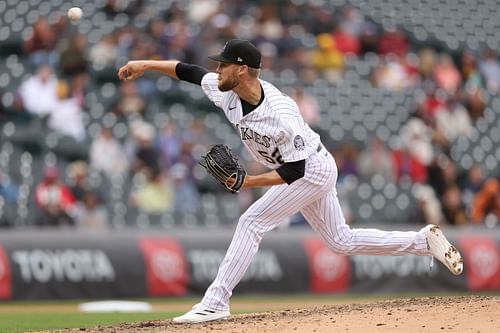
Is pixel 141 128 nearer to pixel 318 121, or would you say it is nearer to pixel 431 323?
pixel 318 121

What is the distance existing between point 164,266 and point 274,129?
6.23 meters

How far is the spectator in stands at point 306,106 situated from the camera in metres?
15.6

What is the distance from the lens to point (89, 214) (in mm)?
12734

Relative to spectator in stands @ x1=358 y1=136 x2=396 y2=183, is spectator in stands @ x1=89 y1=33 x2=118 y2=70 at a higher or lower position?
higher

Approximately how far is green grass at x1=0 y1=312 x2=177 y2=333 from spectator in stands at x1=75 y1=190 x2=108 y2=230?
2.74 metres

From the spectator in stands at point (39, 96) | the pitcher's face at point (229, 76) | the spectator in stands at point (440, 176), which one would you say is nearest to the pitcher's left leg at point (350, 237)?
the pitcher's face at point (229, 76)

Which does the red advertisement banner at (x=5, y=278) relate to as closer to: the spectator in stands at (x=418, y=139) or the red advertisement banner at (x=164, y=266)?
the red advertisement banner at (x=164, y=266)

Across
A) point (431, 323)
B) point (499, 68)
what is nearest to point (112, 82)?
point (499, 68)

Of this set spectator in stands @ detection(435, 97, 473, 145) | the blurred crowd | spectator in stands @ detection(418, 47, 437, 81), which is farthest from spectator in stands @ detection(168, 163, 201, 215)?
spectator in stands @ detection(418, 47, 437, 81)

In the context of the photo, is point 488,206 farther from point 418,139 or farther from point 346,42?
point 346,42

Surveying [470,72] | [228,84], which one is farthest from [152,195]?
[470,72]

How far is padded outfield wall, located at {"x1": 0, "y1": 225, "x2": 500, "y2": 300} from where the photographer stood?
460 inches

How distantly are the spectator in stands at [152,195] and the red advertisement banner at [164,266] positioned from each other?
1.12 meters

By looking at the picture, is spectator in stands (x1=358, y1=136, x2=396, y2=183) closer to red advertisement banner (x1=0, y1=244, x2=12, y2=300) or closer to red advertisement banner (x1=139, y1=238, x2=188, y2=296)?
red advertisement banner (x1=139, y1=238, x2=188, y2=296)
